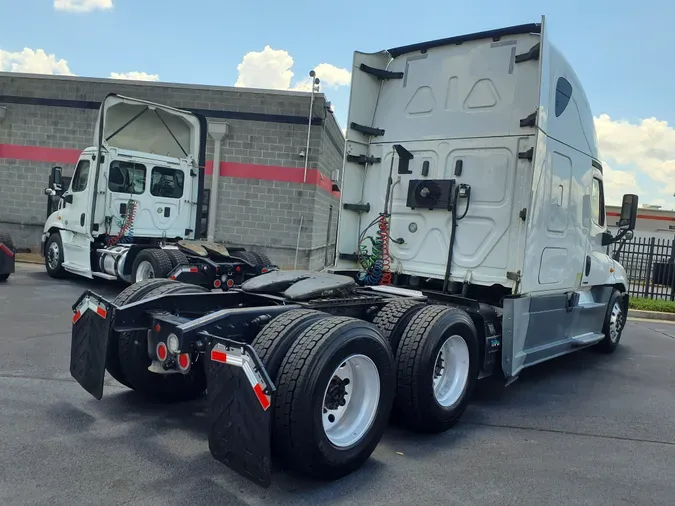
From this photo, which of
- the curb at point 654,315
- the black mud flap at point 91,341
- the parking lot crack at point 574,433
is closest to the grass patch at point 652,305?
the curb at point 654,315

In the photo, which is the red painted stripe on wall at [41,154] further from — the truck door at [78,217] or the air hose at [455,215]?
the air hose at [455,215]

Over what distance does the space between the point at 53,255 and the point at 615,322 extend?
1071 centimetres

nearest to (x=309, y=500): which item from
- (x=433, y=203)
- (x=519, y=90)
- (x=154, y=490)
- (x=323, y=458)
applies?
(x=323, y=458)

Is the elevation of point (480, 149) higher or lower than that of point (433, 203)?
higher

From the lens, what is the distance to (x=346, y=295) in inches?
193

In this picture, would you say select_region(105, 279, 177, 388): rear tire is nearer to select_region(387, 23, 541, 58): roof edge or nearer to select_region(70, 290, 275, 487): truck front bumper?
select_region(70, 290, 275, 487): truck front bumper

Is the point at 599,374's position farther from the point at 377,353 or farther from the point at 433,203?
the point at 377,353

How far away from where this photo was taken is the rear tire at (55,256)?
1177cm

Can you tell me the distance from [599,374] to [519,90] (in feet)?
11.7

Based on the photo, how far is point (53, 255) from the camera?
11938 mm

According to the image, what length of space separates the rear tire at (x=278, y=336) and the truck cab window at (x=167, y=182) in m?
8.24

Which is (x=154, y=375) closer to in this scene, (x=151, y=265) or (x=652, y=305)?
(x=151, y=265)

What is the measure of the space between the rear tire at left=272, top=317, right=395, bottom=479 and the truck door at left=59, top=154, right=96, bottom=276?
846cm

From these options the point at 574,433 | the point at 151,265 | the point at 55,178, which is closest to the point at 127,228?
the point at 151,265
